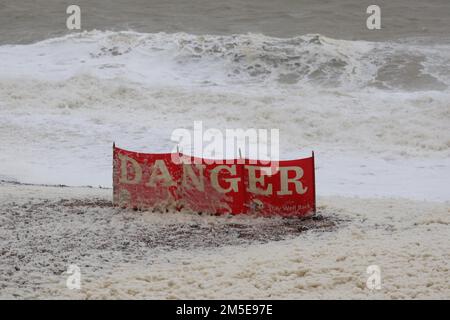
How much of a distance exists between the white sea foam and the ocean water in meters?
0.05

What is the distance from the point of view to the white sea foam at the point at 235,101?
13.9m

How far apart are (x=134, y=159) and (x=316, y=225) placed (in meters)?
2.65

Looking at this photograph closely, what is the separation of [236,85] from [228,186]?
39.9 feet

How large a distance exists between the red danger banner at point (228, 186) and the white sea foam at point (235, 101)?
3158 millimetres

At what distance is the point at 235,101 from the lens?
18.9 m

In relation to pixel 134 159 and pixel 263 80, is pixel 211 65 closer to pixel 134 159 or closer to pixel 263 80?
pixel 263 80
